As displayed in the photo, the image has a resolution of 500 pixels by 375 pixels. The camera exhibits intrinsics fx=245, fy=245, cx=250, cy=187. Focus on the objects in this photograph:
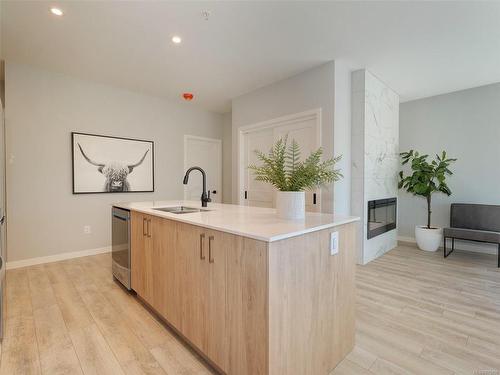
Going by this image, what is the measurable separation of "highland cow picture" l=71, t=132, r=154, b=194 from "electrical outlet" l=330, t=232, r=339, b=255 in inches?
148

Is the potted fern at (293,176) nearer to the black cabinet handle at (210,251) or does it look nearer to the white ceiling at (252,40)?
the black cabinet handle at (210,251)

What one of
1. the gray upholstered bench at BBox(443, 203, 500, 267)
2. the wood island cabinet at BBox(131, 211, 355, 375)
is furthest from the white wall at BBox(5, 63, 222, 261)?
the gray upholstered bench at BBox(443, 203, 500, 267)

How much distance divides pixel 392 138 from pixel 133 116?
4491mm

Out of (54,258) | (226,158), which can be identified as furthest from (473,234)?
(54,258)

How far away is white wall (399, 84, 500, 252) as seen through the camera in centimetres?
389

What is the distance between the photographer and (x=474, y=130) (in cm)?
404

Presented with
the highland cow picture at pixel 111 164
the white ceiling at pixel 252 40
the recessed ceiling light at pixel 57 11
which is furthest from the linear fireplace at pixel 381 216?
the recessed ceiling light at pixel 57 11

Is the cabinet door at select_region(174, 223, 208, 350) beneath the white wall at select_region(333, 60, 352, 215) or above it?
beneath

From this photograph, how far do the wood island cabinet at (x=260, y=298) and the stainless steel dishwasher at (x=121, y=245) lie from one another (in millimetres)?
788

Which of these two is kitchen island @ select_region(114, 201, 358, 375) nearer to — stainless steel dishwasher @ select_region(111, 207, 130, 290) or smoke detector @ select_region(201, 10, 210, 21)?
stainless steel dishwasher @ select_region(111, 207, 130, 290)

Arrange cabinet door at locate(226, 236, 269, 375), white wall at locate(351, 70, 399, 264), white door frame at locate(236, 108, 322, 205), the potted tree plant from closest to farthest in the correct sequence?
cabinet door at locate(226, 236, 269, 375) → white door frame at locate(236, 108, 322, 205) → white wall at locate(351, 70, 399, 264) → the potted tree plant

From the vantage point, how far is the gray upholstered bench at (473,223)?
350 centimetres

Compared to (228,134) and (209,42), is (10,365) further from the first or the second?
(228,134)

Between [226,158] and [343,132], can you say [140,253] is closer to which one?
[343,132]
